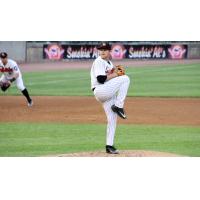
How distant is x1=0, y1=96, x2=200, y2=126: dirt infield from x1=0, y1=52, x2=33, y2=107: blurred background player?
0.51ft

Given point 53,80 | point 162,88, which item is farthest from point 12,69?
point 162,88

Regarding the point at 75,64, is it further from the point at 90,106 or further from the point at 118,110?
the point at 118,110

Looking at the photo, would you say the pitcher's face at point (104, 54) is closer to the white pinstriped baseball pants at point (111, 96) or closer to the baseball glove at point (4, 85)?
the white pinstriped baseball pants at point (111, 96)

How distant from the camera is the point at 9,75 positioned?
906cm

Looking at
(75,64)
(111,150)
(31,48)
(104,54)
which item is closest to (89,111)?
(75,64)

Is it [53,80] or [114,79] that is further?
[53,80]

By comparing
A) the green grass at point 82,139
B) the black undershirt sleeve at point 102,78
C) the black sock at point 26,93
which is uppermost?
the black undershirt sleeve at point 102,78

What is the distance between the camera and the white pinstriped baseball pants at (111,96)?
834cm

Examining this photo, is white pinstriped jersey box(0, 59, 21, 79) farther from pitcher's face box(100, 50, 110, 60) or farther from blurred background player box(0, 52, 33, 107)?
pitcher's face box(100, 50, 110, 60)

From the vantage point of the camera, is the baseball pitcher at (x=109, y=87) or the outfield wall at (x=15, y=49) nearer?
the baseball pitcher at (x=109, y=87)

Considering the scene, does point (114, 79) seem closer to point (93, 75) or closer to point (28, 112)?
point (93, 75)

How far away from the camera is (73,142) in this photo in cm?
862

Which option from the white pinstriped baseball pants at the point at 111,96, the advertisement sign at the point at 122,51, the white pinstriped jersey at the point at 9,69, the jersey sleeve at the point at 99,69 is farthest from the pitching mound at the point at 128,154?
the white pinstriped jersey at the point at 9,69
